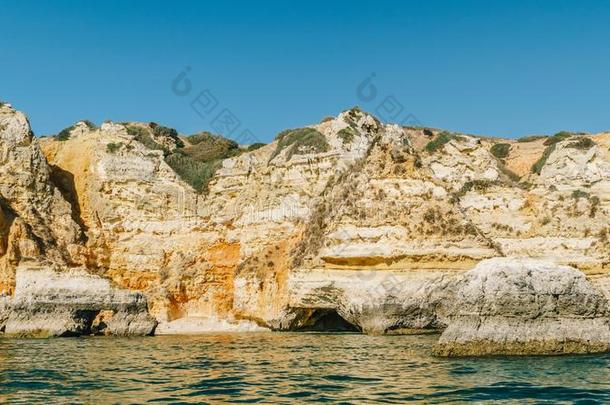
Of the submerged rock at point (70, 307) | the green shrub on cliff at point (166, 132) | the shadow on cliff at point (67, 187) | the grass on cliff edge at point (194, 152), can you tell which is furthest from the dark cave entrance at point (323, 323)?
the green shrub on cliff at point (166, 132)

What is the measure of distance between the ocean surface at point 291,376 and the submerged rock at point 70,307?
4.86 meters

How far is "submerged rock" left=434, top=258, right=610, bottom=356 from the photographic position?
→ 1470cm

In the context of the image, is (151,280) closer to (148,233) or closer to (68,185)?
(148,233)

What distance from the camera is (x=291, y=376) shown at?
12875 mm

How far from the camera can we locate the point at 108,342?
69.6 feet

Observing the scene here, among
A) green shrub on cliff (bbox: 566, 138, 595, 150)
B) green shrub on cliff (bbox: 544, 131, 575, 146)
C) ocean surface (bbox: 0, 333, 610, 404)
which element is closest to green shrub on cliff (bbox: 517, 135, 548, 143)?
green shrub on cliff (bbox: 544, 131, 575, 146)

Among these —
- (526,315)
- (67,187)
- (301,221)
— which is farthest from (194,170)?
(526,315)

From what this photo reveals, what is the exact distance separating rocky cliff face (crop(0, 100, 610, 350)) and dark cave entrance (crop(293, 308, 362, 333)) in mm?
117

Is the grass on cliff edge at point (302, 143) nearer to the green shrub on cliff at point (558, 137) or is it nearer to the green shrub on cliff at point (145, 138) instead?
the green shrub on cliff at point (145, 138)

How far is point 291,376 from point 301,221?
19878mm

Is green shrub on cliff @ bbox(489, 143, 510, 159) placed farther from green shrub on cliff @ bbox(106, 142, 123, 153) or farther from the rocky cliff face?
green shrub on cliff @ bbox(106, 142, 123, 153)

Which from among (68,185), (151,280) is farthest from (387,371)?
(68,185)

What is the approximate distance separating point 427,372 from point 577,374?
2489 mm

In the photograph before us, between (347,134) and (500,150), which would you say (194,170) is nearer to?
(347,134)
